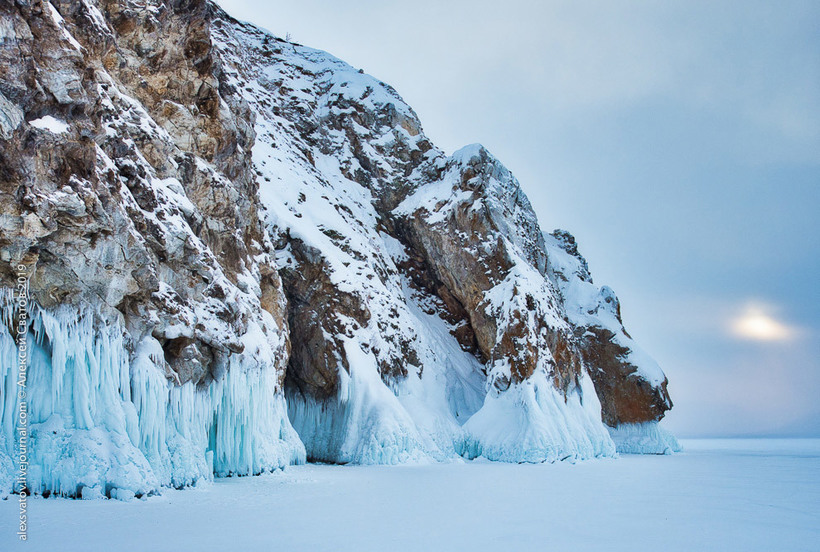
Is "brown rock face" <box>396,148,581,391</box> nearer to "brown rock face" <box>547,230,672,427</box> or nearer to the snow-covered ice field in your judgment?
"brown rock face" <box>547,230,672,427</box>

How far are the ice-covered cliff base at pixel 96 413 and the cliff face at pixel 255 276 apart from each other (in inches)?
A: 2.1

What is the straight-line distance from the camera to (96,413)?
13.7m

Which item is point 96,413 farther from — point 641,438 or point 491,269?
point 641,438

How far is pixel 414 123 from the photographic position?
49219 millimetres

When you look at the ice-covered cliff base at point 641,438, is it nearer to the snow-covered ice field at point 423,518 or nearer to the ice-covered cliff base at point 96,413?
the snow-covered ice field at point 423,518

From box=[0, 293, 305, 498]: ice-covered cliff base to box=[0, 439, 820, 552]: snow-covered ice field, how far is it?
0.72m

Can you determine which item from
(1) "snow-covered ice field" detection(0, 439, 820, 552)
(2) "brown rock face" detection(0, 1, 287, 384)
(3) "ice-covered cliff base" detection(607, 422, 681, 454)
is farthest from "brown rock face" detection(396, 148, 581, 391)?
(1) "snow-covered ice field" detection(0, 439, 820, 552)

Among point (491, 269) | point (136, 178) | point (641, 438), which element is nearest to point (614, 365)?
point (641, 438)

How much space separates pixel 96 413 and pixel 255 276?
10.6 meters

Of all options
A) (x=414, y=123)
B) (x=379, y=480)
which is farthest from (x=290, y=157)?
(x=379, y=480)

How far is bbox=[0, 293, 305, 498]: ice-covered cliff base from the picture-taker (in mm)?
12594

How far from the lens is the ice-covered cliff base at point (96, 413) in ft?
41.3

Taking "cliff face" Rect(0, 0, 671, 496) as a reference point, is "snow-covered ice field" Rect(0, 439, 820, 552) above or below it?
below

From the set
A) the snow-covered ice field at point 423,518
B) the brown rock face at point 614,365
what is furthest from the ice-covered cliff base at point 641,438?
the snow-covered ice field at point 423,518
